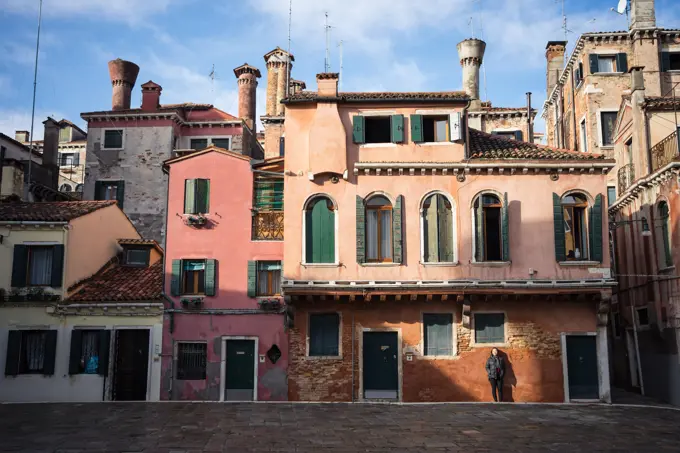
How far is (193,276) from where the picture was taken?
24.2m

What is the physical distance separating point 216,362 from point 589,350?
12.7 meters

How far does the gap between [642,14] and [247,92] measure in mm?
22334

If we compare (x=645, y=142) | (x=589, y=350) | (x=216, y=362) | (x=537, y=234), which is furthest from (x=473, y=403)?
(x=645, y=142)

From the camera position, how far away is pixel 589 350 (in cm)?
2217

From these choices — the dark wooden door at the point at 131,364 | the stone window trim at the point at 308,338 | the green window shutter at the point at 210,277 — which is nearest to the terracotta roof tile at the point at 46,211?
the dark wooden door at the point at 131,364

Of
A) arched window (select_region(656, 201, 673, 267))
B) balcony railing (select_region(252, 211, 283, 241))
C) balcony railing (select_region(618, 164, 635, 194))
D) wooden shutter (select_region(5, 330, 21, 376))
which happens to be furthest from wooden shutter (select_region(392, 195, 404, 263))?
wooden shutter (select_region(5, 330, 21, 376))

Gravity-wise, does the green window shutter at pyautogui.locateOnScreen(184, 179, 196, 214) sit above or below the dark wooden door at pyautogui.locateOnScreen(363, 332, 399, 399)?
above

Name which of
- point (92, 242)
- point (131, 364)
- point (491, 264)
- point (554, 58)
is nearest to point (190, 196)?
point (92, 242)

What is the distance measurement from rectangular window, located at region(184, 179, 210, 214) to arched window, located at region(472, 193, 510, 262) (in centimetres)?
963

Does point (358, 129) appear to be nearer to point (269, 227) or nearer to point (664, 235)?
point (269, 227)

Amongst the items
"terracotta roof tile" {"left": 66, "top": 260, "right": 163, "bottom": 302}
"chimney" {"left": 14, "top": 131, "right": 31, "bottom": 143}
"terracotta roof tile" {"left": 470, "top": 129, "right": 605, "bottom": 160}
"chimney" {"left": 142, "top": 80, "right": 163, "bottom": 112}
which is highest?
"chimney" {"left": 14, "top": 131, "right": 31, "bottom": 143}

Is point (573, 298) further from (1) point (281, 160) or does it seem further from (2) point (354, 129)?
(1) point (281, 160)

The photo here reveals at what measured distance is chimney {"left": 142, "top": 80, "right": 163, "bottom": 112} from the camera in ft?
124

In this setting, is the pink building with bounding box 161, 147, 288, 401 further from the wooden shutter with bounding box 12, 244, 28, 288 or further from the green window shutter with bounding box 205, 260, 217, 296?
the wooden shutter with bounding box 12, 244, 28, 288
